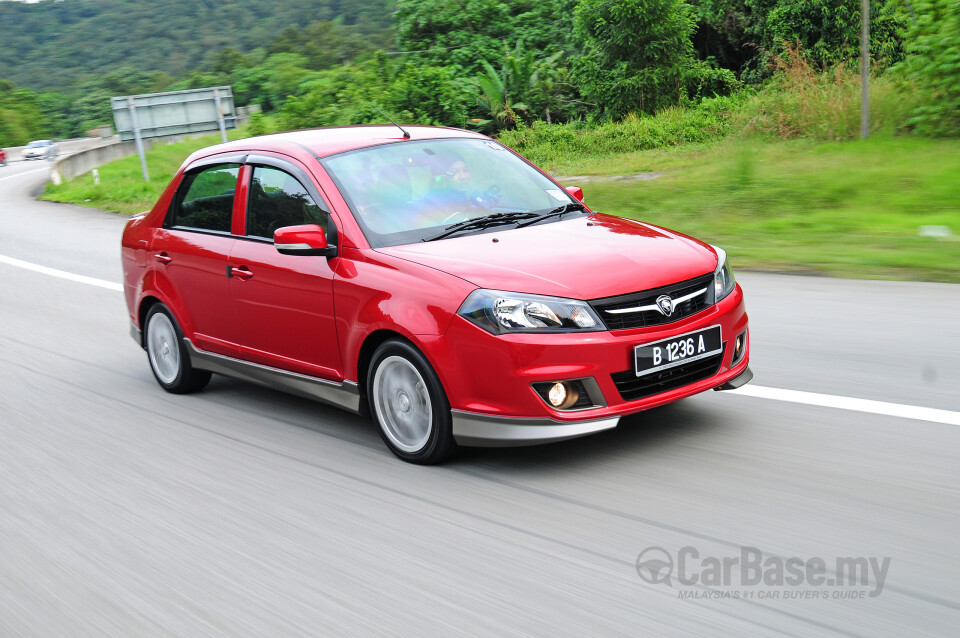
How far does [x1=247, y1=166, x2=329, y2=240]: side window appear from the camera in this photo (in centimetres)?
560

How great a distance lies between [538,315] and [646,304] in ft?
1.62

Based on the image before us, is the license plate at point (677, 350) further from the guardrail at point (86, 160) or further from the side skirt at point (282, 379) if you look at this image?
the guardrail at point (86, 160)

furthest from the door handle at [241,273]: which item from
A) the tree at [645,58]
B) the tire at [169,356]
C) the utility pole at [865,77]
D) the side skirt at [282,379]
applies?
the tree at [645,58]

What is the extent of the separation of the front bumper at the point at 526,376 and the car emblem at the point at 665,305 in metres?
0.06

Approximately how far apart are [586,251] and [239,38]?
126324 millimetres

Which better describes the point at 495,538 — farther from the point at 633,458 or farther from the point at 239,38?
the point at 239,38

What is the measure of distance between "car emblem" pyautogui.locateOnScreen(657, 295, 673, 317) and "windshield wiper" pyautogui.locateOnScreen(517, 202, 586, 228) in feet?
3.52

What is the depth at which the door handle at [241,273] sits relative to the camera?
5918 millimetres

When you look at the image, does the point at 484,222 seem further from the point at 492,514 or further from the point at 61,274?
the point at 61,274

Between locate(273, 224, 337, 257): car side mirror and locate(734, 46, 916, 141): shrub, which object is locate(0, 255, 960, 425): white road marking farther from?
locate(734, 46, 916, 141): shrub

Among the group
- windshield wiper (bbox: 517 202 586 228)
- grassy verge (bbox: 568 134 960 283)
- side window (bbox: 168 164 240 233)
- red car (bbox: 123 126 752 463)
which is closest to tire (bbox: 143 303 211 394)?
red car (bbox: 123 126 752 463)

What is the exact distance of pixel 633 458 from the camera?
4.87 metres

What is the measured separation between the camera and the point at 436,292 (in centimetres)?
477

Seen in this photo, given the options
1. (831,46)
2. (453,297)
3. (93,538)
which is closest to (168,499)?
(93,538)
